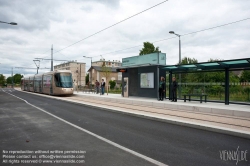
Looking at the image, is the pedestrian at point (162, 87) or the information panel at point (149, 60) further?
the information panel at point (149, 60)

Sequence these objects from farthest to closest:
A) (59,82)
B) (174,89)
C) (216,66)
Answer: (59,82) < (174,89) < (216,66)

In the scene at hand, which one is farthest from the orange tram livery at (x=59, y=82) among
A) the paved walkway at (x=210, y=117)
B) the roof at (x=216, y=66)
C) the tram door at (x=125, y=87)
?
the roof at (x=216, y=66)

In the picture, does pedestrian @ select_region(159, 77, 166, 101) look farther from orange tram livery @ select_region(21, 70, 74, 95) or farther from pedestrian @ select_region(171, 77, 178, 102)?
orange tram livery @ select_region(21, 70, 74, 95)

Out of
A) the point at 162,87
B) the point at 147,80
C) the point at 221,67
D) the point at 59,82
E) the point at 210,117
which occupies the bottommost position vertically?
the point at 210,117

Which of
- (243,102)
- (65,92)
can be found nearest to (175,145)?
(243,102)

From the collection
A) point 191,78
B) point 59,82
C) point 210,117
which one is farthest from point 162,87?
point 59,82

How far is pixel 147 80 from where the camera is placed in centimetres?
1803

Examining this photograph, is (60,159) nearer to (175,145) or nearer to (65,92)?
(175,145)

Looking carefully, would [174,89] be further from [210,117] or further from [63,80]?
[63,80]

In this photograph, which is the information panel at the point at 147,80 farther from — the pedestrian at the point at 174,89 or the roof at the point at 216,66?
the pedestrian at the point at 174,89

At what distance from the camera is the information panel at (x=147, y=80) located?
17.6 m

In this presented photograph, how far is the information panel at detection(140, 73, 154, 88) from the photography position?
694 inches

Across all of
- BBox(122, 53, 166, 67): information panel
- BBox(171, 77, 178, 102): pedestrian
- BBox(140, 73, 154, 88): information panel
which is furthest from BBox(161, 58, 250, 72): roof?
BBox(140, 73, 154, 88): information panel

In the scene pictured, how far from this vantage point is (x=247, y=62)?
37.9 ft
